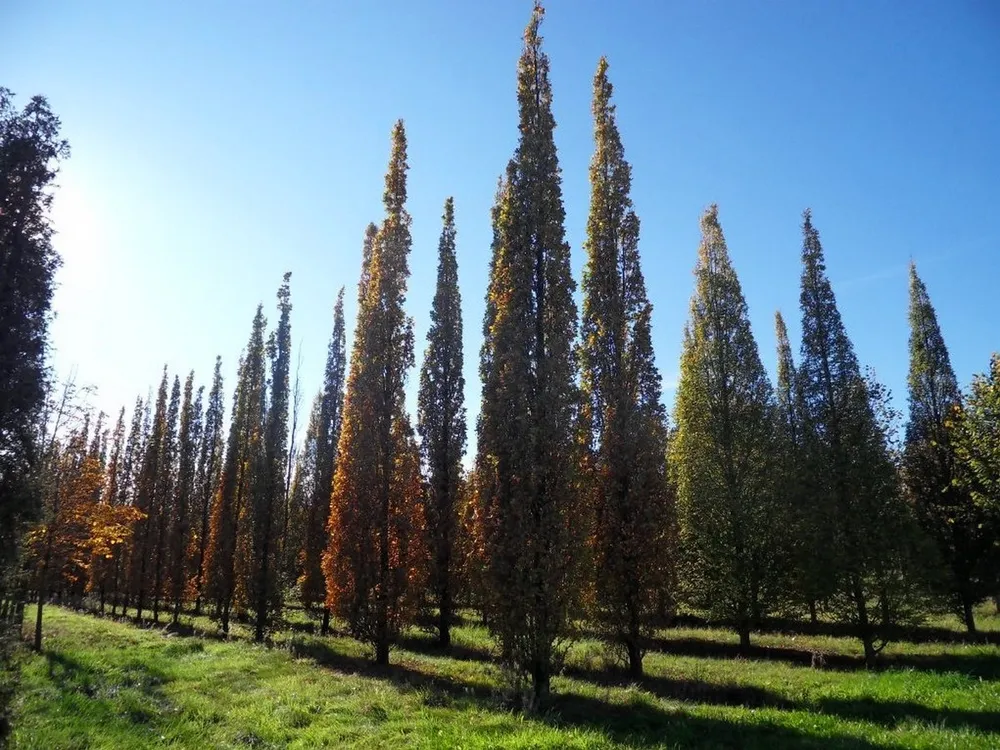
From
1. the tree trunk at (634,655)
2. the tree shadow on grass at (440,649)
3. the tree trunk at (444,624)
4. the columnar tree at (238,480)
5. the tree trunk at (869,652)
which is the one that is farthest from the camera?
the columnar tree at (238,480)

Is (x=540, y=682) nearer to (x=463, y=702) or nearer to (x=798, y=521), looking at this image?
(x=463, y=702)

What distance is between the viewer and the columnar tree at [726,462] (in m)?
25.4

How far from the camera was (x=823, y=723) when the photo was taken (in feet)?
37.2

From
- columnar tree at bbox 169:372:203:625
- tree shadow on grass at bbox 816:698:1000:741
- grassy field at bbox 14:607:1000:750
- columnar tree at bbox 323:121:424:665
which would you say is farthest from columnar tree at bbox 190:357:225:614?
tree shadow on grass at bbox 816:698:1000:741

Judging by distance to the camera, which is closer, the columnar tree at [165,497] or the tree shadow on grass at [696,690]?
the tree shadow on grass at [696,690]

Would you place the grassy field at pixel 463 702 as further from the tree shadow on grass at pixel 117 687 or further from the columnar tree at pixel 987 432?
the columnar tree at pixel 987 432

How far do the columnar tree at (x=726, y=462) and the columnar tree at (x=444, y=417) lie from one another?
11.5 meters

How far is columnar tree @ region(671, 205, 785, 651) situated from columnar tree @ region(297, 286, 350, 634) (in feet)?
61.6

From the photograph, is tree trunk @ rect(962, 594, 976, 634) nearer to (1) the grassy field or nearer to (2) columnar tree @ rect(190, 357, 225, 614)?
(1) the grassy field

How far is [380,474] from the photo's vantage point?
21.4 m

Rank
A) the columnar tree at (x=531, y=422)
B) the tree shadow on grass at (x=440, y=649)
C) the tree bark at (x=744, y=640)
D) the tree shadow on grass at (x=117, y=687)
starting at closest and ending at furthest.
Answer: the tree shadow on grass at (x=117, y=687) → the columnar tree at (x=531, y=422) → the tree shadow on grass at (x=440, y=649) → the tree bark at (x=744, y=640)

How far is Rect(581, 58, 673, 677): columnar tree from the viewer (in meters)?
19.1

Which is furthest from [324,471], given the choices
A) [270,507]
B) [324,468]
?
[270,507]

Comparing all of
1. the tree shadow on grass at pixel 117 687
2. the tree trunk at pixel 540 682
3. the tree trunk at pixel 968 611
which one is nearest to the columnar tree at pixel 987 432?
the tree trunk at pixel 968 611
